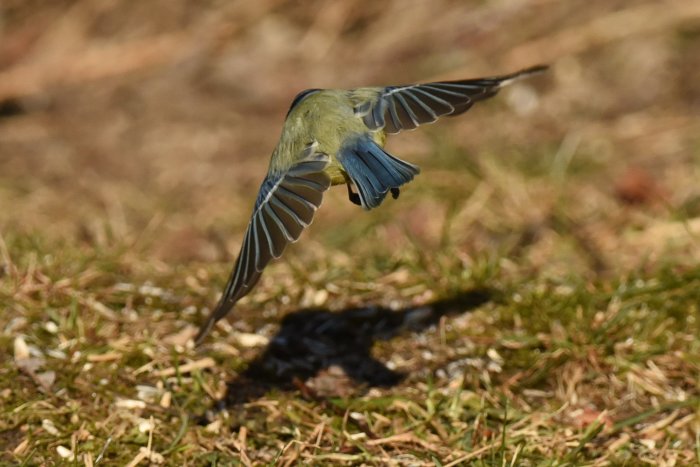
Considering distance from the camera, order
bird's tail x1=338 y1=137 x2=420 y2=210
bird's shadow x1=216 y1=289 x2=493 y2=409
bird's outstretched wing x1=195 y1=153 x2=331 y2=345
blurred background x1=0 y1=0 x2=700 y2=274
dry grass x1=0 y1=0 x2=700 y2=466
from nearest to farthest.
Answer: bird's outstretched wing x1=195 y1=153 x2=331 y2=345 < bird's tail x1=338 y1=137 x2=420 y2=210 < dry grass x1=0 y1=0 x2=700 y2=466 < bird's shadow x1=216 y1=289 x2=493 y2=409 < blurred background x1=0 y1=0 x2=700 y2=274

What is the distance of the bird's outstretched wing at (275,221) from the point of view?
2.46 meters

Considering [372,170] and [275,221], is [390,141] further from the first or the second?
[275,221]

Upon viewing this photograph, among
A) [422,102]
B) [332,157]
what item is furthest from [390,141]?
[332,157]

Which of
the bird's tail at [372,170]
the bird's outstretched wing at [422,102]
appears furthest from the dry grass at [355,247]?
the bird's outstretched wing at [422,102]

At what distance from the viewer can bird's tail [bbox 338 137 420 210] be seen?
275 cm

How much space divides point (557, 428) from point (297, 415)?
80 centimetres

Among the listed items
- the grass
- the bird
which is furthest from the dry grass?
the bird

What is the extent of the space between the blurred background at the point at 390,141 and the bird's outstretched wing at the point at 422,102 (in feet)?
3.85

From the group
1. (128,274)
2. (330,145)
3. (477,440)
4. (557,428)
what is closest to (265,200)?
(330,145)

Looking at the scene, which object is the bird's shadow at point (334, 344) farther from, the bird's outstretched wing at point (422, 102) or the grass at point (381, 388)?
the bird's outstretched wing at point (422, 102)

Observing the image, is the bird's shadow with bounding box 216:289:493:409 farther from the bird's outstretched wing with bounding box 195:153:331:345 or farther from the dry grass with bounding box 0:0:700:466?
the bird's outstretched wing with bounding box 195:153:331:345

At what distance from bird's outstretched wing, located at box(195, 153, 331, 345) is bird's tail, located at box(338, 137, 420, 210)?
8 centimetres

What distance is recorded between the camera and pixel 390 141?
6660 mm

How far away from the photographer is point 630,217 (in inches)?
206
